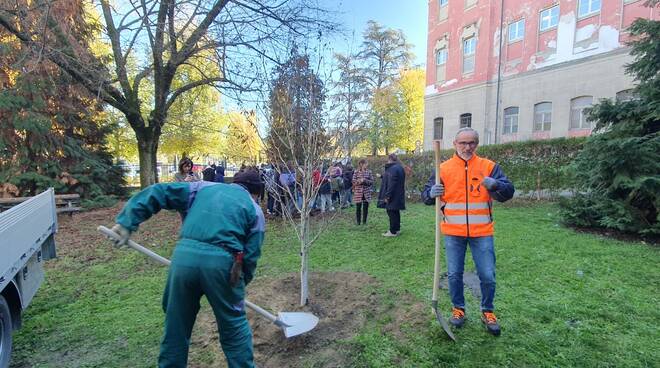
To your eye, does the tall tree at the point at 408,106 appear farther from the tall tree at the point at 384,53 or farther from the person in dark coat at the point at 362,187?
the person in dark coat at the point at 362,187

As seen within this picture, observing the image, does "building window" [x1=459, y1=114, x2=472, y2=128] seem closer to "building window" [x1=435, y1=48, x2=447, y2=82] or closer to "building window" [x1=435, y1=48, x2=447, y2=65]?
"building window" [x1=435, y1=48, x2=447, y2=82]

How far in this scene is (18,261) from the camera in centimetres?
321

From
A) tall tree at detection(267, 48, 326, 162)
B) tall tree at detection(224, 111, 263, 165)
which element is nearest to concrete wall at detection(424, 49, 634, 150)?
tall tree at detection(267, 48, 326, 162)

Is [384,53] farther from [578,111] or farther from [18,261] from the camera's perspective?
[18,261]

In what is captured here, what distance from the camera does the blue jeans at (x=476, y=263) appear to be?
327 centimetres

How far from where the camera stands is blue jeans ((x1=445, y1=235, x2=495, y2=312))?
3.27 meters

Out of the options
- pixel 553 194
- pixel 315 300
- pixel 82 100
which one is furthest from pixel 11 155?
pixel 553 194

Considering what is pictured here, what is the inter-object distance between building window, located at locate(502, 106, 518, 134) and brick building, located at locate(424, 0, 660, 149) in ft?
0.17

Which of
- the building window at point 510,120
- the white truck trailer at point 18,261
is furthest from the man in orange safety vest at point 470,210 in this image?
the building window at point 510,120

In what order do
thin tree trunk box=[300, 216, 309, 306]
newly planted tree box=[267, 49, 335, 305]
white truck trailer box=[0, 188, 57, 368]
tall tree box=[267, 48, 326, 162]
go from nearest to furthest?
white truck trailer box=[0, 188, 57, 368]
thin tree trunk box=[300, 216, 309, 306]
newly planted tree box=[267, 49, 335, 305]
tall tree box=[267, 48, 326, 162]

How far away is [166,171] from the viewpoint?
34062mm

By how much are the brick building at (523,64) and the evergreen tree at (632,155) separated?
26.6ft

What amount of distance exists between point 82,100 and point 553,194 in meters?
17.3

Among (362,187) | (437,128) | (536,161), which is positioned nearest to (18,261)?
(362,187)
